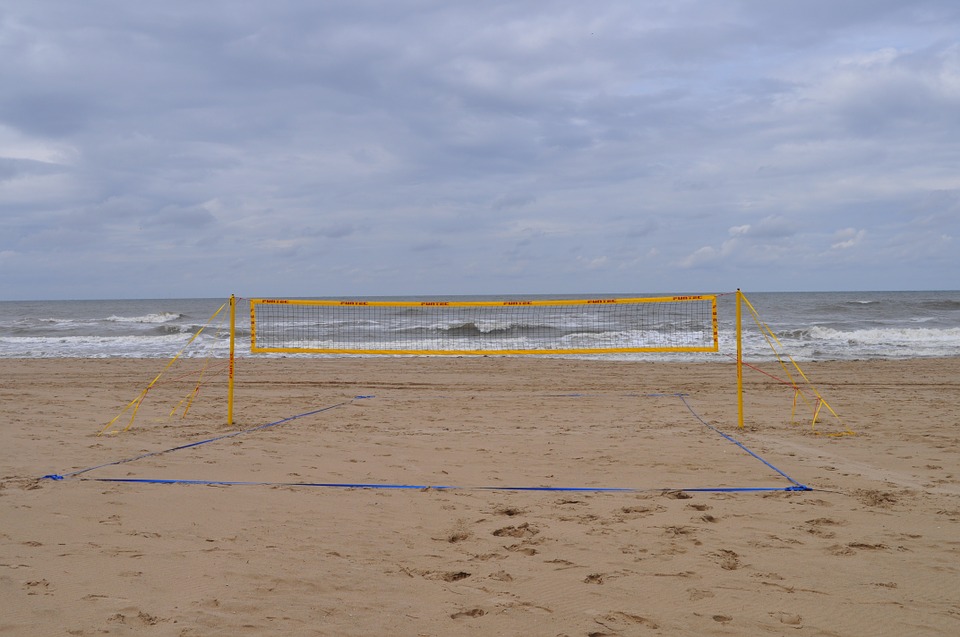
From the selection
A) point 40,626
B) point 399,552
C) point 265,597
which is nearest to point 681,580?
point 399,552

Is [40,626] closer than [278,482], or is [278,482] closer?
[40,626]

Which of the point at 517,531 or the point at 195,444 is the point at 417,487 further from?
the point at 195,444

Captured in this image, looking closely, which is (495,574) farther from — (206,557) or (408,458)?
(408,458)

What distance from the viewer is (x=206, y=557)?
11.7 ft

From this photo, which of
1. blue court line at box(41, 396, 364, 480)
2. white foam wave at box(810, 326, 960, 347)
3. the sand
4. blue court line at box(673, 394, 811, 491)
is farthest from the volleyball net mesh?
the sand

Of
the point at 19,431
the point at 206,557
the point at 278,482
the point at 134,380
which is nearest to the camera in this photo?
the point at 206,557

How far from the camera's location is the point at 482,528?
414 centimetres

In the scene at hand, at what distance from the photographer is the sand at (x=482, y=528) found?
297 cm

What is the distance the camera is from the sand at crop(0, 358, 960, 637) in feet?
9.75

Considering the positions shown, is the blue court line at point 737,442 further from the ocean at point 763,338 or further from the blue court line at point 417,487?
the ocean at point 763,338

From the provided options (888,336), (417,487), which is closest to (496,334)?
(888,336)

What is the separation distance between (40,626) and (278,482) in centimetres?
244

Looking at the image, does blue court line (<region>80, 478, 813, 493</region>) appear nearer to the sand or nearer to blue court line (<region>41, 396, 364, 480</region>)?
the sand

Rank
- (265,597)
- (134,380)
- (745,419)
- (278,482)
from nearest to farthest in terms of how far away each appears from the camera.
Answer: (265,597) < (278,482) < (745,419) < (134,380)
